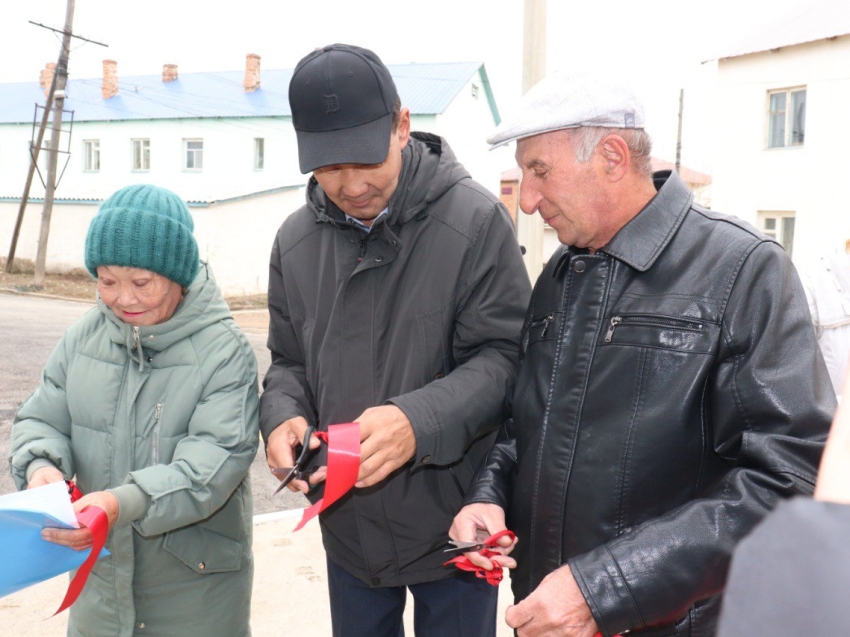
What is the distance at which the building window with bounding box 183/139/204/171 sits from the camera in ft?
98.1

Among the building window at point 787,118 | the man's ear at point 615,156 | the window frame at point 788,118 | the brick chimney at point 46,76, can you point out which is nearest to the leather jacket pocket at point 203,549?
the man's ear at point 615,156

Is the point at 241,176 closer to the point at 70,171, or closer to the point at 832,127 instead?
the point at 70,171

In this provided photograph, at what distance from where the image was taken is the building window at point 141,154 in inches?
1219

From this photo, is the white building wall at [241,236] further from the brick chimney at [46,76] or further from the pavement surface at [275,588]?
the pavement surface at [275,588]

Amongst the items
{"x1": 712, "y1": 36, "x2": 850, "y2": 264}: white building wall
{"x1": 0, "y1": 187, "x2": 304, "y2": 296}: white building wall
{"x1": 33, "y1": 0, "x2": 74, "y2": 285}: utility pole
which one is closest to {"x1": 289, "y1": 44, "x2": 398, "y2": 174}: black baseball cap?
{"x1": 712, "y1": 36, "x2": 850, "y2": 264}: white building wall

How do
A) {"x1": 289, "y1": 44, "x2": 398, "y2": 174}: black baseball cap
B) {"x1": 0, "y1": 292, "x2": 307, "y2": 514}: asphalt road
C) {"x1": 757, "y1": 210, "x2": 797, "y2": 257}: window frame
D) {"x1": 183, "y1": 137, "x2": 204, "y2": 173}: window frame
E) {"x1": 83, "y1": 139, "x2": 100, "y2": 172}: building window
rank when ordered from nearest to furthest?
{"x1": 289, "y1": 44, "x2": 398, "y2": 174}: black baseball cap → {"x1": 0, "y1": 292, "x2": 307, "y2": 514}: asphalt road → {"x1": 757, "y1": 210, "x2": 797, "y2": 257}: window frame → {"x1": 183, "y1": 137, "x2": 204, "y2": 173}: window frame → {"x1": 83, "y1": 139, "x2": 100, "y2": 172}: building window

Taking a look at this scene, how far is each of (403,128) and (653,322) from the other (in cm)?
99

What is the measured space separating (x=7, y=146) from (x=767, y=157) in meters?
30.1

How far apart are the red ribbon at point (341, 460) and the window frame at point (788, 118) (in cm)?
1985

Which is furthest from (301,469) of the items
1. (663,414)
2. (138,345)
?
(663,414)

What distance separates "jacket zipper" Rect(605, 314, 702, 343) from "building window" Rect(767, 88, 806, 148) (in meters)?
19.7

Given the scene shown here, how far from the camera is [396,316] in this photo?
223 cm

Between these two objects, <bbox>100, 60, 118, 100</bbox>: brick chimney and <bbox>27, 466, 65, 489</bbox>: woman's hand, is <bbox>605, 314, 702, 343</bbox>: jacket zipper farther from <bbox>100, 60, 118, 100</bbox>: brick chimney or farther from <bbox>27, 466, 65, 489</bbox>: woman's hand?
<bbox>100, 60, 118, 100</bbox>: brick chimney

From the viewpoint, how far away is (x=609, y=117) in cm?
184
